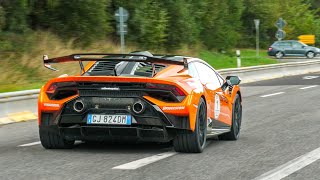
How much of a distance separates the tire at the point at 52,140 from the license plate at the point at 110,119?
636 millimetres

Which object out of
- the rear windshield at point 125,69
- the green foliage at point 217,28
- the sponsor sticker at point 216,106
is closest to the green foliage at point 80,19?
the green foliage at point 217,28

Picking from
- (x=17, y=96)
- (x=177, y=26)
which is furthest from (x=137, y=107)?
(x=177, y=26)

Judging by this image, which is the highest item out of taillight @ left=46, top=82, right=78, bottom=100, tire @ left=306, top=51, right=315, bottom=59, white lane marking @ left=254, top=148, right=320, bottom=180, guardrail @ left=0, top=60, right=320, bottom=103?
taillight @ left=46, top=82, right=78, bottom=100

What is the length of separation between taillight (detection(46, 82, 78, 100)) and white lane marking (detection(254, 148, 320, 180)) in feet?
8.03

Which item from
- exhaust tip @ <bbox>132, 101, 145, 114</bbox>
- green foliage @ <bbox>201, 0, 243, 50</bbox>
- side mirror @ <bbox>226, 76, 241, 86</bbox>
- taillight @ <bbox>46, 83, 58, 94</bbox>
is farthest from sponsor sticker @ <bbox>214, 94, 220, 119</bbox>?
green foliage @ <bbox>201, 0, 243, 50</bbox>

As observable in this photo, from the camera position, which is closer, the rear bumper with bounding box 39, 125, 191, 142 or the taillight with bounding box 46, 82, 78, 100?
the rear bumper with bounding box 39, 125, 191, 142

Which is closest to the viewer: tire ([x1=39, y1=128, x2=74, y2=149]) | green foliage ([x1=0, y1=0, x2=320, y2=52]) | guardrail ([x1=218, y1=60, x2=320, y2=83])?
tire ([x1=39, y1=128, x2=74, y2=149])

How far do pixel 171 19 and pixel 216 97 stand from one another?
27.0 meters

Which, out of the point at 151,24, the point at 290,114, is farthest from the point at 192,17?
the point at 290,114

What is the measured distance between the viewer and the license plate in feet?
25.8

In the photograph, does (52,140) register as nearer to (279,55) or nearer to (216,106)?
(216,106)

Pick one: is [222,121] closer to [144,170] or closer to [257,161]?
[257,161]

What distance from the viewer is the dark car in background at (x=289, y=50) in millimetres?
54312

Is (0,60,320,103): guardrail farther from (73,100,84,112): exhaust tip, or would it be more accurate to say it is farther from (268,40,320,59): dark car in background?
(73,100,84,112): exhaust tip
